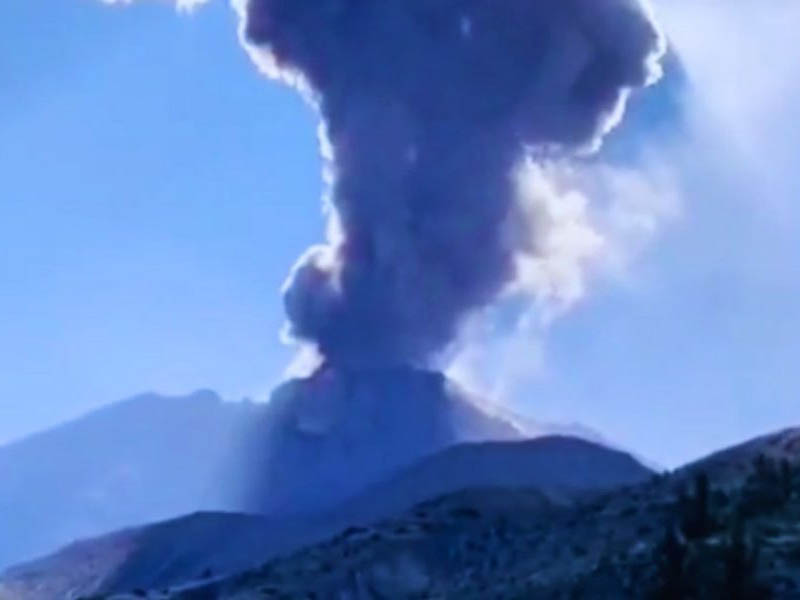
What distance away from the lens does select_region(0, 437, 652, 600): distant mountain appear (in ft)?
330

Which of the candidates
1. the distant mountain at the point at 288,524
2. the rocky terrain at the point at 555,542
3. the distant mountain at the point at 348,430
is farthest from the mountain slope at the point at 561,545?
the distant mountain at the point at 348,430

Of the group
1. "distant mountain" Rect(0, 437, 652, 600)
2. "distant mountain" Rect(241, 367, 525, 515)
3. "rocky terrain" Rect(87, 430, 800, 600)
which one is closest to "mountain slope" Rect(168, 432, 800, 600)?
"rocky terrain" Rect(87, 430, 800, 600)

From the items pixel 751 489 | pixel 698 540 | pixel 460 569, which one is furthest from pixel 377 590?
pixel 698 540

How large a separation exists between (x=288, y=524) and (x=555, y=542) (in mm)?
50753

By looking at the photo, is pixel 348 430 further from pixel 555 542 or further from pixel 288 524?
pixel 555 542

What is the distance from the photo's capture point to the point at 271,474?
5625 inches

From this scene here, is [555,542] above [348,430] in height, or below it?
below

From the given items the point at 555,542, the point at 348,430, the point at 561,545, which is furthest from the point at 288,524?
the point at 561,545

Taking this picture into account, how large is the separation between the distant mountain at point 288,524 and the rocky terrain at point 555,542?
27195 millimetres

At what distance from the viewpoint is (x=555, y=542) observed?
188ft

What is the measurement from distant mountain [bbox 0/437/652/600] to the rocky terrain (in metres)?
27.2

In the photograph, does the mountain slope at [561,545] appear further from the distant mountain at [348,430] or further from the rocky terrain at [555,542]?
the distant mountain at [348,430]

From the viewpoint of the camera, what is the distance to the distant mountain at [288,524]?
10069 centimetres

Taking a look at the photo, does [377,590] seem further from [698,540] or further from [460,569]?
[698,540]
